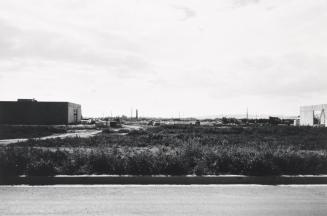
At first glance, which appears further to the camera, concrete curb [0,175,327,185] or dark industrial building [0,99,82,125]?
dark industrial building [0,99,82,125]

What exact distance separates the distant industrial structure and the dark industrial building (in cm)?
4688

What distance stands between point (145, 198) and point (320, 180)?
180 inches

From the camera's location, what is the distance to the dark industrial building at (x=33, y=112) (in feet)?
242

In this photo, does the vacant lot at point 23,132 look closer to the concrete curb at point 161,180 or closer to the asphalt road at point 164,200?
the concrete curb at point 161,180

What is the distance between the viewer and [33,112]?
244 feet

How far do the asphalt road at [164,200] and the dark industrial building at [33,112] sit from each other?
224 feet

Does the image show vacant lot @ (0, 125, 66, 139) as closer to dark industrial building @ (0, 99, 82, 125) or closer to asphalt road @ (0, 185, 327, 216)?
asphalt road @ (0, 185, 327, 216)

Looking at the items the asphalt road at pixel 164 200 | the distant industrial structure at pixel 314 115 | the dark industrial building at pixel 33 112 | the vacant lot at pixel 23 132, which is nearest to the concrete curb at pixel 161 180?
the asphalt road at pixel 164 200

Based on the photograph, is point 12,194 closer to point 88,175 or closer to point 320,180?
point 88,175

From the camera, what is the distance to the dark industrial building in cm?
7375

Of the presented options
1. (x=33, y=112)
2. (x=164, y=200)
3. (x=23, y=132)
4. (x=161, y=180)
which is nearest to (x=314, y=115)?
(x=23, y=132)

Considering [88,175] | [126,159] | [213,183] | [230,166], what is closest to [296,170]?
[230,166]

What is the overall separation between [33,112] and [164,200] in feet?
235

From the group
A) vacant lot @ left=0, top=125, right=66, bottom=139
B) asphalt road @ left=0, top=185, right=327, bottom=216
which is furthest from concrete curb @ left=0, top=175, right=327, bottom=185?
vacant lot @ left=0, top=125, right=66, bottom=139
